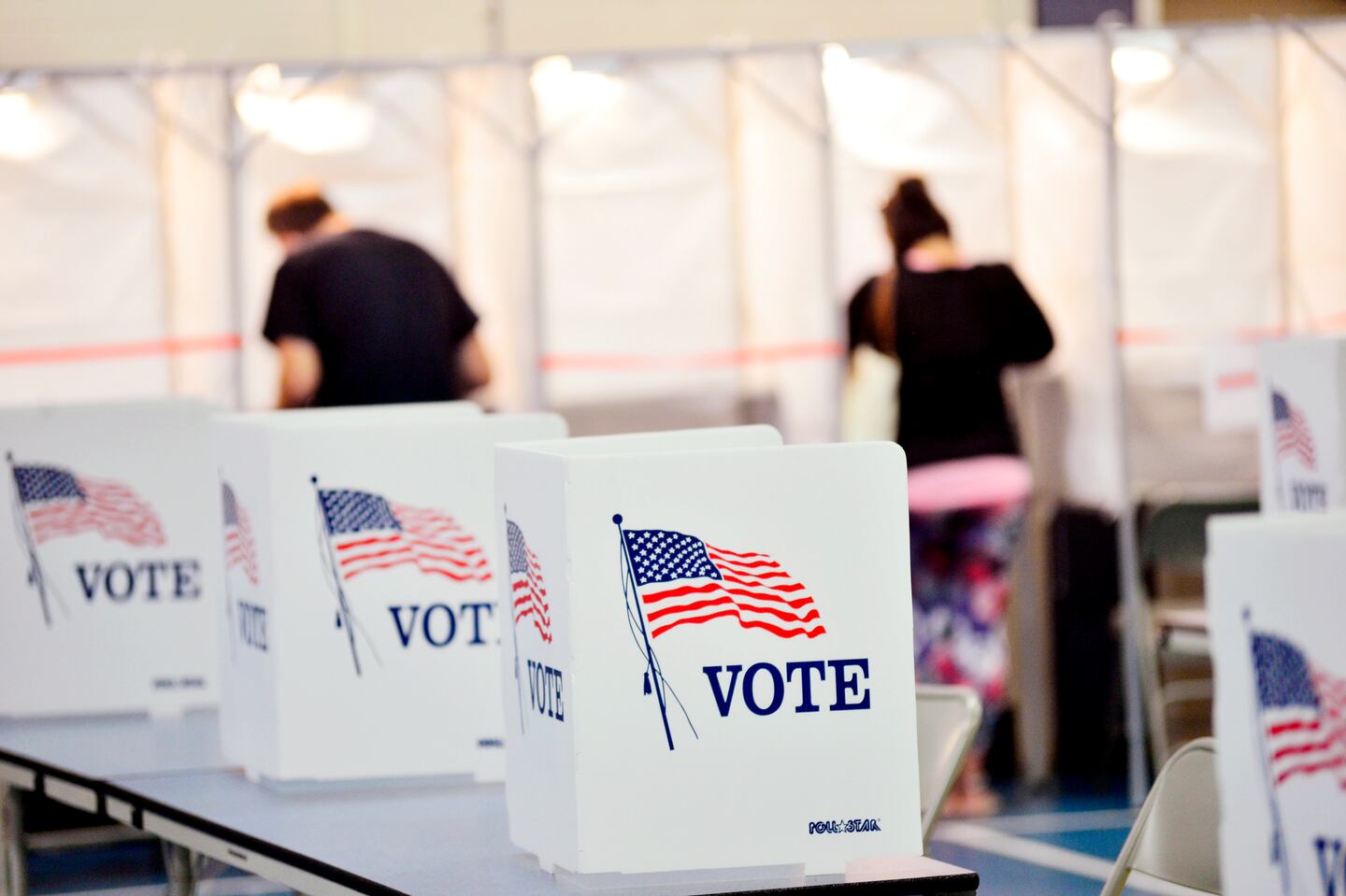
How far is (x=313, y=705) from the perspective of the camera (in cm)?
241

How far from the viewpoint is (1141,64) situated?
5.20 metres

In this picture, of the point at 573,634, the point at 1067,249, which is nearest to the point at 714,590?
the point at 573,634

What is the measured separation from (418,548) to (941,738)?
2.57ft

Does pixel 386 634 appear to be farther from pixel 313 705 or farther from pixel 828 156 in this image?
pixel 828 156

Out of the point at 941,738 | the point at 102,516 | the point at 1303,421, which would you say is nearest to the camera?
the point at 941,738

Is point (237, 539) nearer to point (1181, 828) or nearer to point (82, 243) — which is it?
point (1181, 828)

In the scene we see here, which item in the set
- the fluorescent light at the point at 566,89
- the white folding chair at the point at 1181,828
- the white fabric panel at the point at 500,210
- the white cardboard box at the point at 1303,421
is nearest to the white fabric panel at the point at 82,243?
the white fabric panel at the point at 500,210

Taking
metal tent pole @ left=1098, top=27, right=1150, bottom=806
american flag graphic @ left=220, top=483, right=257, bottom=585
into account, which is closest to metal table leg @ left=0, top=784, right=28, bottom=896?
american flag graphic @ left=220, top=483, right=257, bottom=585

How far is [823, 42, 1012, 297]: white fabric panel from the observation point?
5164 millimetres

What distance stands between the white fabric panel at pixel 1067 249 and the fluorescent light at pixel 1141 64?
6 cm

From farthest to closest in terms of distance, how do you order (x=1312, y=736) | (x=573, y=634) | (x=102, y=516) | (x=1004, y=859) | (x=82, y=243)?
(x=82, y=243)
(x=1004, y=859)
(x=102, y=516)
(x=573, y=634)
(x=1312, y=736)

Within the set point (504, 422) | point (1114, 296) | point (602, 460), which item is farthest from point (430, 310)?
point (602, 460)

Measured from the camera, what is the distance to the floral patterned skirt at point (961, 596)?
512cm

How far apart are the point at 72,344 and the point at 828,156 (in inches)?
79.5
